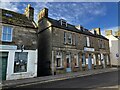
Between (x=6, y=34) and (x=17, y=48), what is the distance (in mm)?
1809

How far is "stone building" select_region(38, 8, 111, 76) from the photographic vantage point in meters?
16.9

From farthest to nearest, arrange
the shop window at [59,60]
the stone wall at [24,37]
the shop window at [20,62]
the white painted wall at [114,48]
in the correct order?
the white painted wall at [114,48] < the shop window at [59,60] < the stone wall at [24,37] < the shop window at [20,62]

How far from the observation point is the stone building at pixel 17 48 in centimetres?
1270

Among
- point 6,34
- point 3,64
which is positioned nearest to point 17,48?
point 6,34

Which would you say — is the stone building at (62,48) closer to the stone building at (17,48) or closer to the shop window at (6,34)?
the stone building at (17,48)

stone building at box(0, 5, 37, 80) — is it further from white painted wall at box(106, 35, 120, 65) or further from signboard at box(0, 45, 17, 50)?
white painted wall at box(106, 35, 120, 65)

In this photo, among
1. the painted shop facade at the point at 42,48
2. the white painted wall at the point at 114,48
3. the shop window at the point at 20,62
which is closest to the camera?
the painted shop facade at the point at 42,48

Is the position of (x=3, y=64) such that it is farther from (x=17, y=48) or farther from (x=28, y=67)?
(x=28, y=67)

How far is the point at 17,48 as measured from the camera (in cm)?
1352

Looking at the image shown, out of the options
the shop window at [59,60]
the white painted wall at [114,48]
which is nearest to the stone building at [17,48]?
the shop window at [59,60]

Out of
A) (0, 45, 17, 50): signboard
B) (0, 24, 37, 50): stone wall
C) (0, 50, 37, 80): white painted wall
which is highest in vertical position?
(0, 24, 37, 50): stone wall

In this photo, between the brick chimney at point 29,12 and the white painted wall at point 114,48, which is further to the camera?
the white painted wall at point 114,48

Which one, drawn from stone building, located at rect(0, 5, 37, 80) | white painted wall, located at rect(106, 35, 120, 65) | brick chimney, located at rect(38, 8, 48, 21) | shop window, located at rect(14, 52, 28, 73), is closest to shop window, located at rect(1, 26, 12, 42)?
stone building, located at rect(0, 5, 37, 80)

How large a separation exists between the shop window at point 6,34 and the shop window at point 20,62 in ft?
5.78
